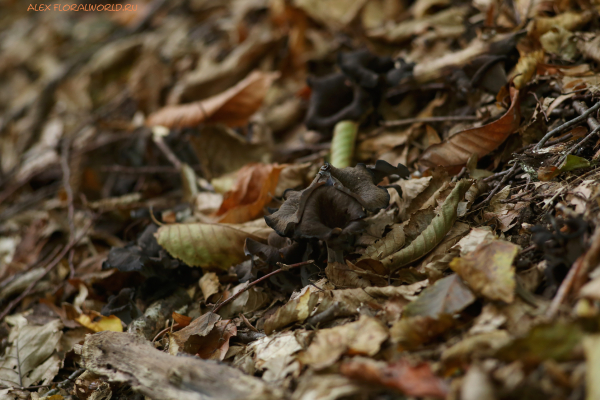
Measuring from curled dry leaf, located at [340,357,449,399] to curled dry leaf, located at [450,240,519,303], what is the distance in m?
0.38

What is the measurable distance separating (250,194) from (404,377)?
1.65 metres

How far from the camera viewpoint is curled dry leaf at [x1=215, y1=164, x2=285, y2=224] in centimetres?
246

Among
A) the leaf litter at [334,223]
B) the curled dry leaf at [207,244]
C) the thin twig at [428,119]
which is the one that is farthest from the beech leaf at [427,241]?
the thin twig at [428,119]

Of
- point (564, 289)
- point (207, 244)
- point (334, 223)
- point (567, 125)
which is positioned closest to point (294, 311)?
point (334, 223)

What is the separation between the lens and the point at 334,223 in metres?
1.78

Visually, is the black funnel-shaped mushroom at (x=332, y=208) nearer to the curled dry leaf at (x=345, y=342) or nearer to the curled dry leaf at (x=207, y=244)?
the curled dry leaf at (x=345, y=342)

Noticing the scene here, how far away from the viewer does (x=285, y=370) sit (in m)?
1.51

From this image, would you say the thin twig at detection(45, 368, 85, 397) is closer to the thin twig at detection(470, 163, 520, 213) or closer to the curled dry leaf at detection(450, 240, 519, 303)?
the curled dry leaf at detection(450, 240, 519, 303)

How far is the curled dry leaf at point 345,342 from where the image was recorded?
55.4 inches

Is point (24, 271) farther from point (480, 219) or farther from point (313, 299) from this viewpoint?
point (480, 219)

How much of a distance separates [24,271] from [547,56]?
12.3 feet

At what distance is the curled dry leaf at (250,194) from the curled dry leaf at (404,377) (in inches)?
53.8

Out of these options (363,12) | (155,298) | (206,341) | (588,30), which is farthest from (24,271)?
(588,30)

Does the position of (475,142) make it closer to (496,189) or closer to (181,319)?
(496,189)
